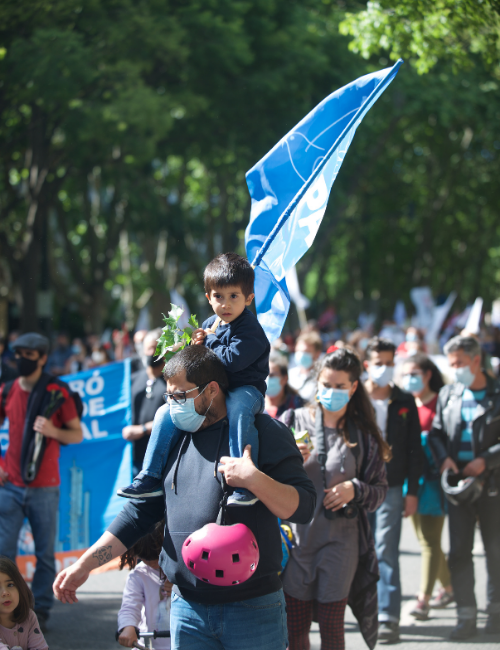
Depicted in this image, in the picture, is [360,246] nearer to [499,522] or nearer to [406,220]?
[406,220]

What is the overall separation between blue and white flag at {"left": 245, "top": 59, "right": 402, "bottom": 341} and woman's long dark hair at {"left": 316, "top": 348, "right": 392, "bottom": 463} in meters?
0.93

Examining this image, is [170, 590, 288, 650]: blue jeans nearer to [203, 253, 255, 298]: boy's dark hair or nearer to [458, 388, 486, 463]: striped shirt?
[203, 253, 255, 298]: boy's dark hair

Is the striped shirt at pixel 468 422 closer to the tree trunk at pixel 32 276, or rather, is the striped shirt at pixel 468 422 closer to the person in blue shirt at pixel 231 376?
the person in blue shirt at pixel 231 376

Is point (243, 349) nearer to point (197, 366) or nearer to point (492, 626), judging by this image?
point (197, 366)

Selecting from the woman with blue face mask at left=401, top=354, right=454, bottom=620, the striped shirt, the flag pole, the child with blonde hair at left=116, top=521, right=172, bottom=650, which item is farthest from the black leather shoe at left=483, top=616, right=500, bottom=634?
the flag pole

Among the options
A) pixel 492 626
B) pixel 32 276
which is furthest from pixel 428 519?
pixel 32 276

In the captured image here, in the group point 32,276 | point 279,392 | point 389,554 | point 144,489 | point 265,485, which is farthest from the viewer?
point 32,276

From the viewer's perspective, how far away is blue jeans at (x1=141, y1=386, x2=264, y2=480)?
295 centimetres

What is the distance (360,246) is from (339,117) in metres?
30.5

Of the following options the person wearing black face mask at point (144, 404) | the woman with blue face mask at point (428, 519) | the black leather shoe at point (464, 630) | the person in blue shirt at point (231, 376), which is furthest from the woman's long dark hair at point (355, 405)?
the person wearing black face mask at point (144, 404)

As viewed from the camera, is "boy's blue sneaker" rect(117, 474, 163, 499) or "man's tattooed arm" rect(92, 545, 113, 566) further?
"boy's blue sneaker" rect(117, 474, 163, 499)

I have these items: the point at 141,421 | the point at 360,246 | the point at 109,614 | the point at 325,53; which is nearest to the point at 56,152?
the point at 325,53

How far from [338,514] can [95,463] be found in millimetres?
3359

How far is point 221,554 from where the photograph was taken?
265 cm
